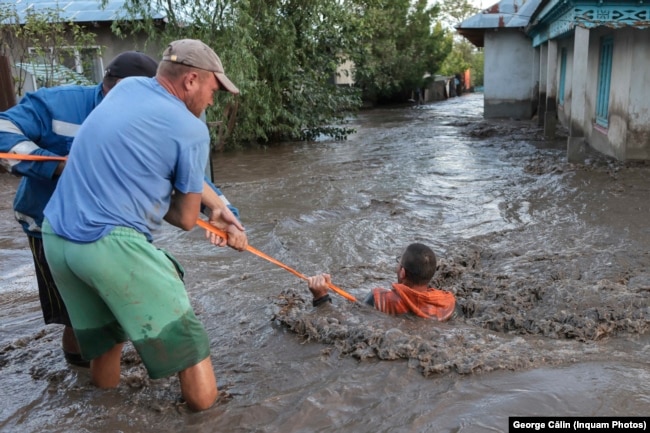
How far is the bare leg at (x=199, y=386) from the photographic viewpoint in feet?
9.39

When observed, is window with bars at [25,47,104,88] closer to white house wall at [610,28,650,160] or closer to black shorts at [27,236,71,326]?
black shorts at [27,236,71,326]

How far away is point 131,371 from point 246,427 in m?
0.95

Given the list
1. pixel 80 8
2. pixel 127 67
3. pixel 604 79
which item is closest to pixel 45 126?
pixel 127 67

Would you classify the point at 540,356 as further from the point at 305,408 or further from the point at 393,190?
the point at 393,190

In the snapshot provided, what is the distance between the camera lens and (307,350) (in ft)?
12.4

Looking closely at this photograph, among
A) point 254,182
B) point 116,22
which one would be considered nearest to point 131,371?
A: point 254,182

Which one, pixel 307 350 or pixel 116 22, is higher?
pixel 116 22

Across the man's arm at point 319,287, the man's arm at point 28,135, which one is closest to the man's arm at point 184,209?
the man's arm at point 28,135

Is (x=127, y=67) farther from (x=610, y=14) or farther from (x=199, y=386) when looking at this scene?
(x=610, y=14)

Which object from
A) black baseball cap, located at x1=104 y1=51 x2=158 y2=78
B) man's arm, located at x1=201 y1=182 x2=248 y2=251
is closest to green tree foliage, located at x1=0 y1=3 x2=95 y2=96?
black baseball cap, located at x1=104 y1=51 x2=158 y2=78

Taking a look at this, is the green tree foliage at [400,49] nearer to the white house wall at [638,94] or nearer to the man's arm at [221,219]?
the white house wall at [638,94]

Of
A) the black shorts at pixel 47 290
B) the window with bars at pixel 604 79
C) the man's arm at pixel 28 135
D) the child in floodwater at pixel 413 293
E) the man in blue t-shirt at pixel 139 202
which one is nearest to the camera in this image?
the man in blue t-shirt at pixel 139 202

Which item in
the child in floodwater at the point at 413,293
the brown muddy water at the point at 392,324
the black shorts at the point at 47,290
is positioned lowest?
the brown muddy water at the point at 392,324

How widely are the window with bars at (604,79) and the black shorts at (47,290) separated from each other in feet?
33.2
